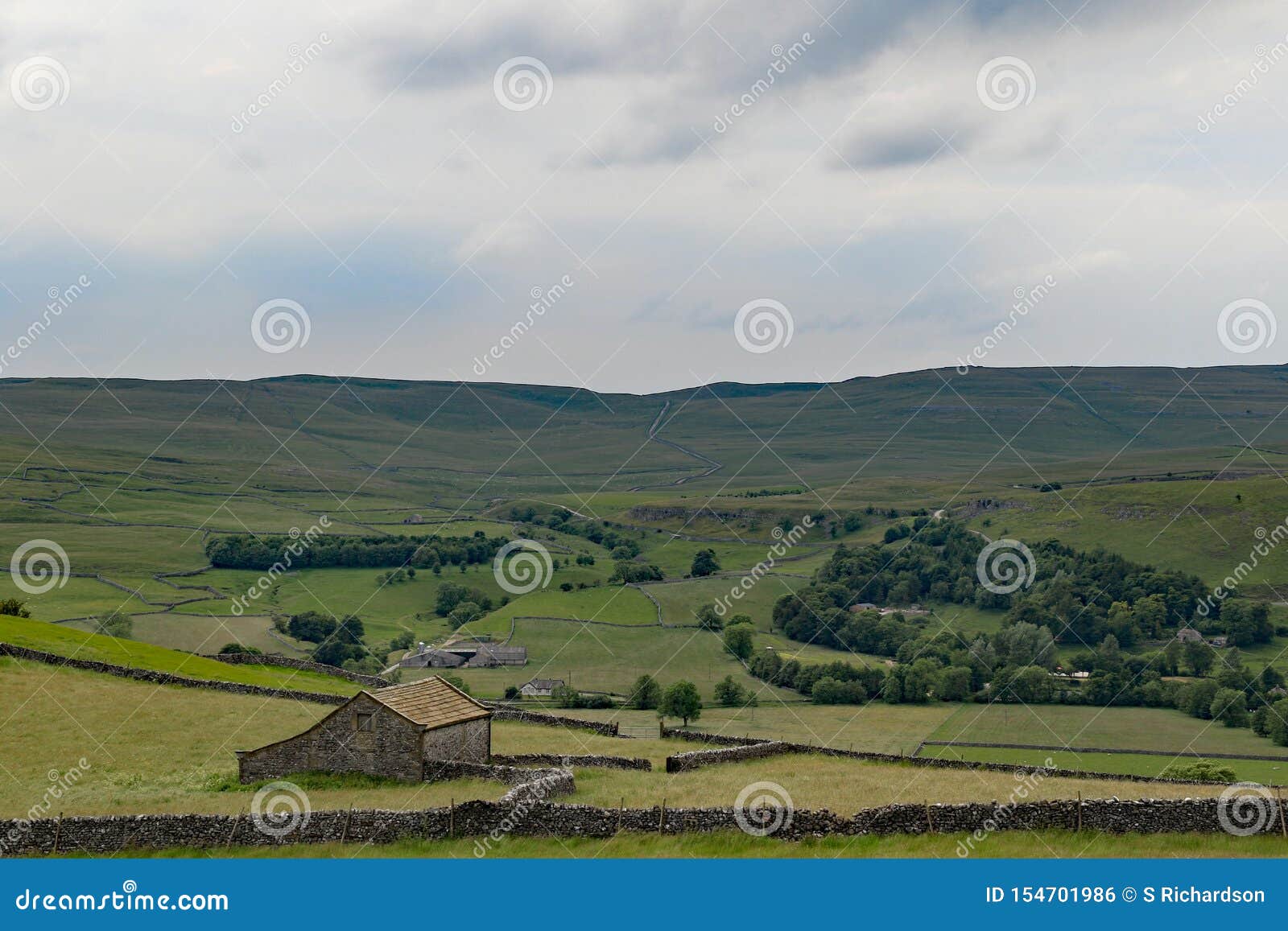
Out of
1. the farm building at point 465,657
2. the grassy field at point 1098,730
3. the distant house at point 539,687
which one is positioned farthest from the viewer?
the farm building at point 465,657

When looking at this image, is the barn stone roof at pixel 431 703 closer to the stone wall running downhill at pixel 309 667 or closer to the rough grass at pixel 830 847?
the rough grass at pixel 830 847

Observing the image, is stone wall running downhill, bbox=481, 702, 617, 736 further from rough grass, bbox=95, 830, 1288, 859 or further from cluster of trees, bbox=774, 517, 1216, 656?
cluster of trees, bbox=774, 517, 1216, 656

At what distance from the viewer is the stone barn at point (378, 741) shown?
103 feet

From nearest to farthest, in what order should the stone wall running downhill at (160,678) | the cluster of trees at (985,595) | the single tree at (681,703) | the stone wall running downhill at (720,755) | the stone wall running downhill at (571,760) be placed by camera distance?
the stone wall running downhill at (571,760) < the stone wall running downhill at (720,755) < the stone wall running downhill at (160,678) < the single tree at (681,703) < the cluster of trees at (985,595)

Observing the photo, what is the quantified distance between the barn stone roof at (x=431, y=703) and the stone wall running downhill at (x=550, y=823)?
6.53m

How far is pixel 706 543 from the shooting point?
625 ft

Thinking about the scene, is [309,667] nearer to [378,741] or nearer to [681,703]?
[681,703]

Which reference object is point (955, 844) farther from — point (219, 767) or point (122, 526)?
point (122, 526)

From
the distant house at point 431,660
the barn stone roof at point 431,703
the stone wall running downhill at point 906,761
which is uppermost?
the distant house at point 431,660

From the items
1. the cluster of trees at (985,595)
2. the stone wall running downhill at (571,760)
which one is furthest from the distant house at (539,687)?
the stone wall running downhill at (571,760)

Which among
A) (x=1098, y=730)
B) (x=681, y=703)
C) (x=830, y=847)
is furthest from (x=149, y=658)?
(x=1098, y=730)

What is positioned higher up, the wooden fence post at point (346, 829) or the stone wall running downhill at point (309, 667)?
the stone wall running downhill at point (309, 667)

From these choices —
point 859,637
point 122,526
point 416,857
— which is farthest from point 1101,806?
point 122,526

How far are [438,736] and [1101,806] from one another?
1692 cm
